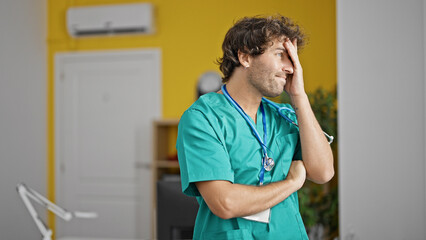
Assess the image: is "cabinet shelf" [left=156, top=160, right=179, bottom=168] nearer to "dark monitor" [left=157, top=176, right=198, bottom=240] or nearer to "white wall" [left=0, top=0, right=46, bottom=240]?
"white wall" [left=0, top=0, right=46, bottom=240]

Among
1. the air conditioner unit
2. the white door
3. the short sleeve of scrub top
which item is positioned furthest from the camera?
the white door

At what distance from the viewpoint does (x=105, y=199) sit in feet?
14.4

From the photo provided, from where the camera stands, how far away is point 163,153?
407 centimetres

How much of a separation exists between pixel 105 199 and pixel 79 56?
1.50 meters

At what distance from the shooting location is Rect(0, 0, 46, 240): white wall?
151 inches

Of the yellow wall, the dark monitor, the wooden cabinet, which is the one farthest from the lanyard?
the yellow wall

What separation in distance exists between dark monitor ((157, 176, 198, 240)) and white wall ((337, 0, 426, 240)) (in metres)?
1.41

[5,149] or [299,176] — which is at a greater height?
[299,176]

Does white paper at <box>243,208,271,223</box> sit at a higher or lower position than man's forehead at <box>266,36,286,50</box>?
lower

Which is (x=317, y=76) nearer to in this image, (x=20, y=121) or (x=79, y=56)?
(x=79, y=56)

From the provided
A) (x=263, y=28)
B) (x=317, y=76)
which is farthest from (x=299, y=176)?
(x=317, y=76)

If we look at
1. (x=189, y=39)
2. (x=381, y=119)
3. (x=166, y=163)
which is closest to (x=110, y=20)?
(x=189, y=39)

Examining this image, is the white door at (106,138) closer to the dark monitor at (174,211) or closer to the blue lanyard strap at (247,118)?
the dark monitor at (174,211)

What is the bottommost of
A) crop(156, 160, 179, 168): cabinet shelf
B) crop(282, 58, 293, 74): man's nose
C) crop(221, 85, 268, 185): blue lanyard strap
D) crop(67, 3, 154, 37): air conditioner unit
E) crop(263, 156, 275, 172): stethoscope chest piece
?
crop(156, 160, 179, 168): cabinet shelf
